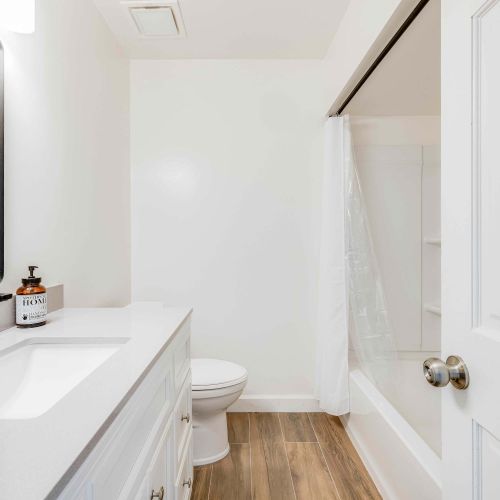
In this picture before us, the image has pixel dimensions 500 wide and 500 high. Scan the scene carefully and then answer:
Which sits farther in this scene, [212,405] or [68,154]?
[212,405]

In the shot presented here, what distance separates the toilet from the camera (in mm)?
1811

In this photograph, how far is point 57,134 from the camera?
156 centimetres

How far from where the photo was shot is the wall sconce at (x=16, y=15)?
119 centimetres

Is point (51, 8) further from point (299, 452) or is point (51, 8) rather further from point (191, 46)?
point (299, 452)

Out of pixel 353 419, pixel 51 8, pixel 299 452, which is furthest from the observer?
pixel 353 419

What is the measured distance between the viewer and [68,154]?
165 centimetres

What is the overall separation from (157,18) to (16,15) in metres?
0.97

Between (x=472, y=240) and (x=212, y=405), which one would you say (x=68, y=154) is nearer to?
(x=212, y=405)

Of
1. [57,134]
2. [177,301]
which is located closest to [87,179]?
[57,134]

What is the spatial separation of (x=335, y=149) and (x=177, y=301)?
1.39 meters

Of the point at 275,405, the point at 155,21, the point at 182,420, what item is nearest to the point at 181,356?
the point at 182,420

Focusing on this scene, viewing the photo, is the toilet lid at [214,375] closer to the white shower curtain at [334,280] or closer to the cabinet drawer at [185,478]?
the cabinet drawer at [185,478]

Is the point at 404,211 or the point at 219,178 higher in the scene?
the point at 219,178

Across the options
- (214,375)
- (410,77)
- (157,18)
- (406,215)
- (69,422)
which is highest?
(157,18)
